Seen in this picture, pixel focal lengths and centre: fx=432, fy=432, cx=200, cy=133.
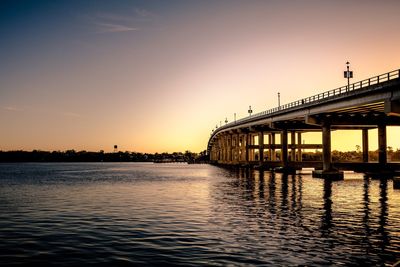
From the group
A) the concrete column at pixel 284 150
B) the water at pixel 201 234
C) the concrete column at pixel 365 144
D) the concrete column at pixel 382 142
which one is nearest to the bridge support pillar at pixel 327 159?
the concrete column at pixel 382 142

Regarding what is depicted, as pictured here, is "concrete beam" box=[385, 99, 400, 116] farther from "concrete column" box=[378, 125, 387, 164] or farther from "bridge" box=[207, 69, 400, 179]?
"concrete column" box=[378, 125, 387, 164]

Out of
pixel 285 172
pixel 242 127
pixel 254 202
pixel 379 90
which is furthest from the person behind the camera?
pixel 242 127

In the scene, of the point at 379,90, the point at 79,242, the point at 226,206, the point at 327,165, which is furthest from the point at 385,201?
the point at 327,165

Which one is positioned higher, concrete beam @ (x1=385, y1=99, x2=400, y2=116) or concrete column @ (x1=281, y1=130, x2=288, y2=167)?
concrete beam @ (x1=385, y1=99, x2=400, y2=116)

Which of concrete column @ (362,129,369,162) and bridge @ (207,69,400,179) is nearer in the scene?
bridge @ (207,69,400,179)

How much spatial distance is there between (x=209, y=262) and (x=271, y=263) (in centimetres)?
236

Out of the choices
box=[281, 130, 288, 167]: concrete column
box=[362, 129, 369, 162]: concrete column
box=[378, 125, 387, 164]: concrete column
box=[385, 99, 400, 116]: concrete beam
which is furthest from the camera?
box=[362, 129, 369, 162]: concrete column

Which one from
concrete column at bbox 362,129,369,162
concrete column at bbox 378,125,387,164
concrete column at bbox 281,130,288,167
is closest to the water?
concrete column at bbox 378,125,387,164

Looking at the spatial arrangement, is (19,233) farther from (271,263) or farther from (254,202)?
(254,202)

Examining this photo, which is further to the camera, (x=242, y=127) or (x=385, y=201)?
(x=242, y=127)

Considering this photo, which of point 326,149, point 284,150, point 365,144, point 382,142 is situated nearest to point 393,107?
point 326,149

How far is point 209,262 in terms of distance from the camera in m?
16.6

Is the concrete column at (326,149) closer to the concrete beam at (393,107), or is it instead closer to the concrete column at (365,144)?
the concrete beam at (393,107)

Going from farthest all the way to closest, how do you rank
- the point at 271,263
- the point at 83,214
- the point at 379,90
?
the point at 379,90
the point at 83,214
the point at 271,263
